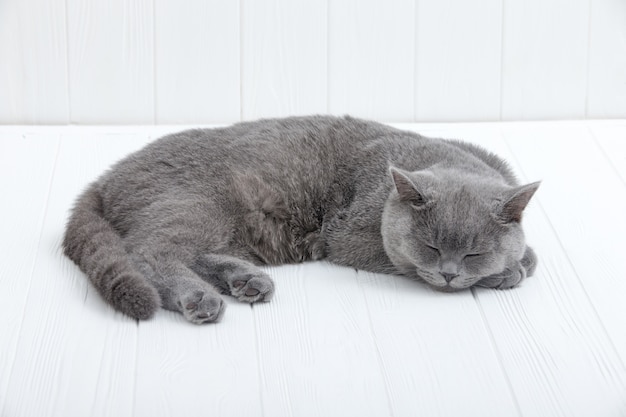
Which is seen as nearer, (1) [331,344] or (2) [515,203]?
(1) [331,344]

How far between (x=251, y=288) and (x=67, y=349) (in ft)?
1.47

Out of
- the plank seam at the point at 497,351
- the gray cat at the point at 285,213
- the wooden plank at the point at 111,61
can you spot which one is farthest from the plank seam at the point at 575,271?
the wooden plank at the point at 111,61

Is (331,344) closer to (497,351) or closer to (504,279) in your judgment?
(497,351)

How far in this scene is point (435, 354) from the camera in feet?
6.31

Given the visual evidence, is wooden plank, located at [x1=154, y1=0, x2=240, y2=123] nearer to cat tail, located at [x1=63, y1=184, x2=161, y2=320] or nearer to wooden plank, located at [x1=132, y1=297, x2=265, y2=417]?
cat tail, located at [x1=63, y1=184, x2=161, y2=320]

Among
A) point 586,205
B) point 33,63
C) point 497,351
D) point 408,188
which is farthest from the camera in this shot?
point 33,63

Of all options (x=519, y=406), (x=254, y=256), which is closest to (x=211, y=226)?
(x=254, y=256)

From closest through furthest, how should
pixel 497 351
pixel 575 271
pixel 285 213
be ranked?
pixel 497 351 → pixel 575 271 → pixel 285 213

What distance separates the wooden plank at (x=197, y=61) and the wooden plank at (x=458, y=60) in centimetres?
63

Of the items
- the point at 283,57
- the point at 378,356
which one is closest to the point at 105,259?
the point at 378,356

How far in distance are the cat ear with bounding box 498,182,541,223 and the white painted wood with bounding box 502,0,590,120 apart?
105 centimetres

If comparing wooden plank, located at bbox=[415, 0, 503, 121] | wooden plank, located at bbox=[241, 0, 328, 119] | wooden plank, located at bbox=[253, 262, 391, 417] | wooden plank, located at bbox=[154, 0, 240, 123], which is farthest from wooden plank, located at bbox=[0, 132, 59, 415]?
wooden plank, located at bbox=[415, 0, 503, 121]

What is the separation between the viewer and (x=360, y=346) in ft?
6.37

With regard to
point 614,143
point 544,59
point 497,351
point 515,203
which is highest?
point 544,59
